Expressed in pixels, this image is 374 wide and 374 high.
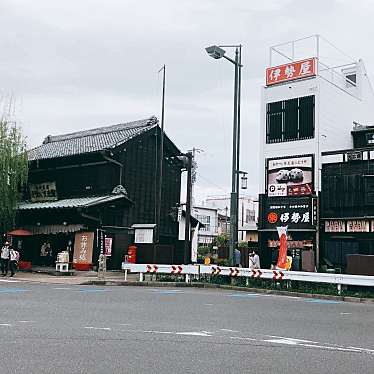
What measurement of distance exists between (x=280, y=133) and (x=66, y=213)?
14093 mm

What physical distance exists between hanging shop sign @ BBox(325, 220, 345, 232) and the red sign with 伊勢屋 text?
9.01 m

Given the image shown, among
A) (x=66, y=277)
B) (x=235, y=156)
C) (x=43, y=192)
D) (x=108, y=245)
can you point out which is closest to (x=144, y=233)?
(x=108, y=245)

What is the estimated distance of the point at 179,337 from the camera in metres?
8.78

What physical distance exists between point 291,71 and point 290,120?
3.11 m

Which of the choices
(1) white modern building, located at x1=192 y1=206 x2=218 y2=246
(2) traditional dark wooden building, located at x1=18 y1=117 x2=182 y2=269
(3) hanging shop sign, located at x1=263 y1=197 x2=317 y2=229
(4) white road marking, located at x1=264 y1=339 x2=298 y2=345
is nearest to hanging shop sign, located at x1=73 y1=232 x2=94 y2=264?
(2) traditional dark wooden building, located at x1=18 y1=117 x2=182 y2=269

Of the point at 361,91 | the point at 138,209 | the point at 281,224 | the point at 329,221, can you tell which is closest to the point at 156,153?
the point at 138,209

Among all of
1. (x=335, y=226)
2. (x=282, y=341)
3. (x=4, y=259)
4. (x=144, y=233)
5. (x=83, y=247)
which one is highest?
(x=335, y=226)

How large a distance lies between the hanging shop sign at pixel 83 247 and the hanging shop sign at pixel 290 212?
36.6 ft

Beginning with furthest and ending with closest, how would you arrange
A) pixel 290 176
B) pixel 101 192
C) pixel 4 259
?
pixel 290 176 → pixel 101 192 → pixel 4 259

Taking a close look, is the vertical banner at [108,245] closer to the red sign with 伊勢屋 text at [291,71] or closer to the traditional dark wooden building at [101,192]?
the traditional dark wooden building at [101,192]

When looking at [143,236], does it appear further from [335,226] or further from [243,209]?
[243,209]

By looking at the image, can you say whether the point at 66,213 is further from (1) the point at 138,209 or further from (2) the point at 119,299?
(2) the point at 119,299

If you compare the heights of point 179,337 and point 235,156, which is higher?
point 235,156

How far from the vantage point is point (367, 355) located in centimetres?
771
